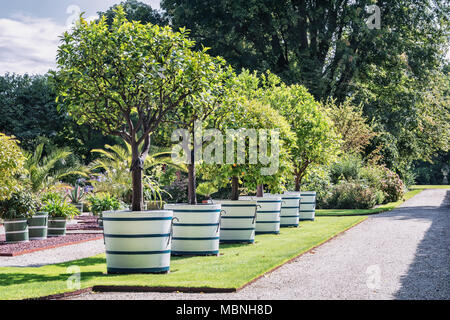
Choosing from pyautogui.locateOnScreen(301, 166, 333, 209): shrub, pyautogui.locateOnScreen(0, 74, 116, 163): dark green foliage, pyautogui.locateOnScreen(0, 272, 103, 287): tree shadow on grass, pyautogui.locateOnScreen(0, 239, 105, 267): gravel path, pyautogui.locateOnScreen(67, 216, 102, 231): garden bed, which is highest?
pyautogui.locateOnScreen(0, 74, 116, 163): dark green foliage

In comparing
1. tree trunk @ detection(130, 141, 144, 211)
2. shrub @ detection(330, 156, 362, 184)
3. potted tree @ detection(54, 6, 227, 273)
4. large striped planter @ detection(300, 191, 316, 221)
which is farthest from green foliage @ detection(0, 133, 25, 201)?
shrub @ detection(330, 156, 362, 184)

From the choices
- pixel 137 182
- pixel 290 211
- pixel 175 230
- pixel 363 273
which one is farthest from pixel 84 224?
pixel 363 273

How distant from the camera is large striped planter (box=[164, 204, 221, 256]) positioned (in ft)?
34.6

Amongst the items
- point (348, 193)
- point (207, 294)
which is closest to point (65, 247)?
point (207, 294)

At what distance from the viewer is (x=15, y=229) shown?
1302cm

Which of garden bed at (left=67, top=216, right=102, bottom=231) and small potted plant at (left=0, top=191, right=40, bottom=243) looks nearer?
small potted plant at (left=0, top=191, right=40, bottom=243)

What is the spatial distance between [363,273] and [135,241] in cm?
356

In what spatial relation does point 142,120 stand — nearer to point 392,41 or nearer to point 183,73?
point 183,73

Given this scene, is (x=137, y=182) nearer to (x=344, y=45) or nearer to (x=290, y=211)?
(x=290, y=211)

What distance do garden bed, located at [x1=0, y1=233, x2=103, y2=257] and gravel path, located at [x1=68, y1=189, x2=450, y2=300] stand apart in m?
5.01

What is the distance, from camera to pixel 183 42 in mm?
9516

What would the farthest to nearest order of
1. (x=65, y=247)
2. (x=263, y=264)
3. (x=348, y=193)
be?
(x=348, y=193) < (x=65, y=247) < (x=263, y=264)

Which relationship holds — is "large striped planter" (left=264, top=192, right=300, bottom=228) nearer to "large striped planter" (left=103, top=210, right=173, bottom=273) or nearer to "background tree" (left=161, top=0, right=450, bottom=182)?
"large striped planter" (left=103, top=210, right=173, bottom=273)
